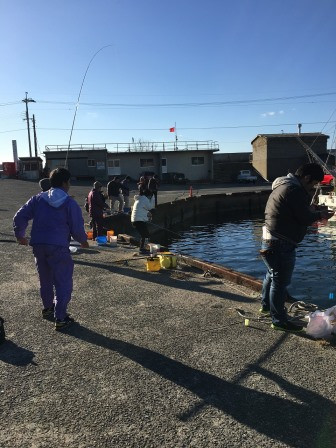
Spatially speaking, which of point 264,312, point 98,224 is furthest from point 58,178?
point 98,224

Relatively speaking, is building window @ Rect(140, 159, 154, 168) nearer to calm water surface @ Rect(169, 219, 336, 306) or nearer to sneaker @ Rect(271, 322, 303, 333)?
calm water surface @ Rect(169, 219, 336, 306)

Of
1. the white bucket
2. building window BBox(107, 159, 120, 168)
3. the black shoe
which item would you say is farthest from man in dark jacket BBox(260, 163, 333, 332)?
building window BBox(107, 159, 120, 168)

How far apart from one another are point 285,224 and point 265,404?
1.94 metres

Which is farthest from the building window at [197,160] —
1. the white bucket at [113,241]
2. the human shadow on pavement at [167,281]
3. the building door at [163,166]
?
the human shadow on pavement at [167,281]

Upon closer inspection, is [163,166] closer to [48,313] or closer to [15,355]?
[48,313]

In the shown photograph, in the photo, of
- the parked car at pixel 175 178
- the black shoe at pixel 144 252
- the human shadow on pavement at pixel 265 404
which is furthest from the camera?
the parked car at pixel 175 178

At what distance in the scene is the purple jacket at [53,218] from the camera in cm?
451

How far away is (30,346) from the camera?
4219 millimetres

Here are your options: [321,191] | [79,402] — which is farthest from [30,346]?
[321,191]

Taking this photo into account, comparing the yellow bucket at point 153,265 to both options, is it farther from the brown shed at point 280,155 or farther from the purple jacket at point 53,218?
the brown shed at point 280,155

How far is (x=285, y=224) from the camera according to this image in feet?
14.2

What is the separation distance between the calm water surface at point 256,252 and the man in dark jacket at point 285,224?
2112 millimetres

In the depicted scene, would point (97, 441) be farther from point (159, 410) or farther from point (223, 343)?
point (223, 343)

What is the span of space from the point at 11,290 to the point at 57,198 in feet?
8.34
